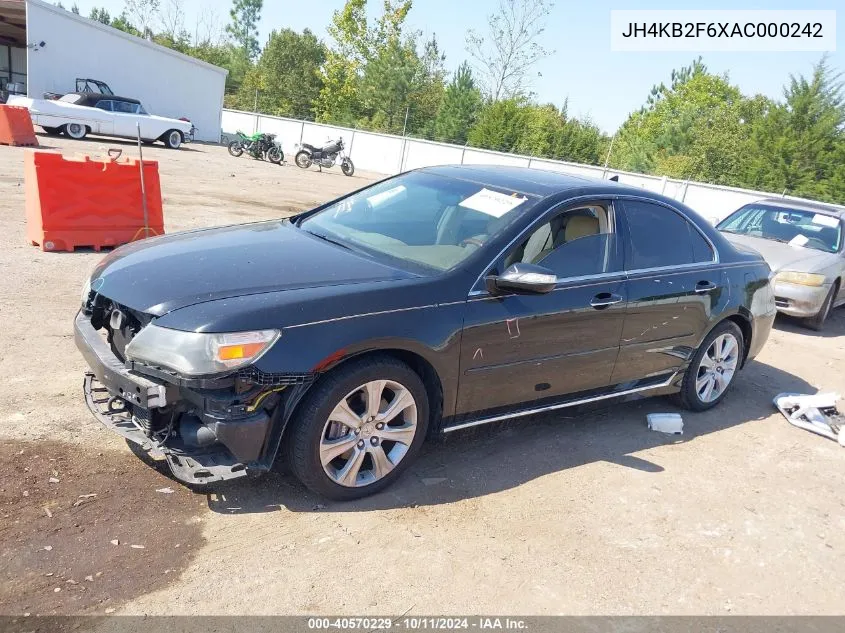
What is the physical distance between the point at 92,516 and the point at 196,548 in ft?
1.76

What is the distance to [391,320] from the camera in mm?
3449

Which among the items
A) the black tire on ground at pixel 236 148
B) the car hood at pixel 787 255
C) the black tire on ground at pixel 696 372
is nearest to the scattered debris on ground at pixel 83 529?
the black tire on ground at pixel 696 372

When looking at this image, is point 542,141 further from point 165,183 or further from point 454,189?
point 454,189

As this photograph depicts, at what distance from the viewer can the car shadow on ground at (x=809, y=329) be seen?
30.1ft

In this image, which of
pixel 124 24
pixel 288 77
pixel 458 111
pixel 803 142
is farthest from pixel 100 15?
pixel 803 142

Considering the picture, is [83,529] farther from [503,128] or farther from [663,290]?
[503,128]

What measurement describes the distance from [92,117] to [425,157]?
13993 millimetres

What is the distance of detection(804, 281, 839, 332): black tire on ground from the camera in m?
9.00

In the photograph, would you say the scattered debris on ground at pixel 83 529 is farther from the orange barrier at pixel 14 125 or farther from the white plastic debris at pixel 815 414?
the orange barrier at pixel 14 125

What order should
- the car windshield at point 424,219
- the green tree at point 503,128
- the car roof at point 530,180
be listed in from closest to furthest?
the car windshield at point 424,219 → the car roof at point 530,180 → the green tree at point 503,128

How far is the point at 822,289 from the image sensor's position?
8.78 m

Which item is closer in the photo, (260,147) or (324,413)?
(324,413)

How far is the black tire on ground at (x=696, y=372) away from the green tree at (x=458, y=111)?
115ft

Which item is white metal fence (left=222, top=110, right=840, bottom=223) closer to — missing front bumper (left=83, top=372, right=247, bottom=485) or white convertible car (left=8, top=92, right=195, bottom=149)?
white convertible car (left=8, top=92, right=195, bottom=149)
